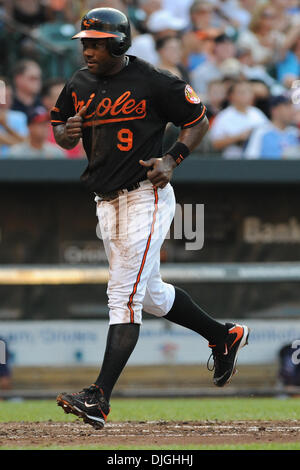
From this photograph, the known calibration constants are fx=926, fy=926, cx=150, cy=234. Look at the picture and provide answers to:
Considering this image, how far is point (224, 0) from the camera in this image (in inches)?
481

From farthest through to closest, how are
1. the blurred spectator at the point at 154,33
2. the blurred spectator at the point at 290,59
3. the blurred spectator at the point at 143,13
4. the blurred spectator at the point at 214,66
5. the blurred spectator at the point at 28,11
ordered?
the blurred spectator at the point at 290,59
the blurred spectator at the point at 143,13
the blurred spectator at the point at 28,11
the blurred spectator at the point at 214,66
the blurred spectator at the point at 154,33

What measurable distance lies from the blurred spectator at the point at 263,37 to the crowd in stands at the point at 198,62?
0.04ft

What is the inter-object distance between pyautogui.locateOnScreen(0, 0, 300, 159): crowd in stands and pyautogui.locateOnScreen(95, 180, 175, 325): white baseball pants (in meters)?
4.21

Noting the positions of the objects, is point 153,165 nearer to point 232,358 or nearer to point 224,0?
point 232,358

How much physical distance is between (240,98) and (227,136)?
21.8 inches

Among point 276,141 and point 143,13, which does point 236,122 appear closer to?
point 276,141

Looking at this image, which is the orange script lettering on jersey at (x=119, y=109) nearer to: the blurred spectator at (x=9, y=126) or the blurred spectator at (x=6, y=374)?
the blurred spectator at (x=9, y=126)

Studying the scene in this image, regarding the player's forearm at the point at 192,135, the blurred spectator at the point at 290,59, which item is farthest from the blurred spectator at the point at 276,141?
the player's forearm at the point at 192,135

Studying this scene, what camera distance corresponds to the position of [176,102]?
471 centimetres

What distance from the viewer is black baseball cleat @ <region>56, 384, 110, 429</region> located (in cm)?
437

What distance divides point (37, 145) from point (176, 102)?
441cm

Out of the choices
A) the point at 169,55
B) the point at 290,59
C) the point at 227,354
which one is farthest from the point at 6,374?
the point at 290,59

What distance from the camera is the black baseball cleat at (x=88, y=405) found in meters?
4.37
